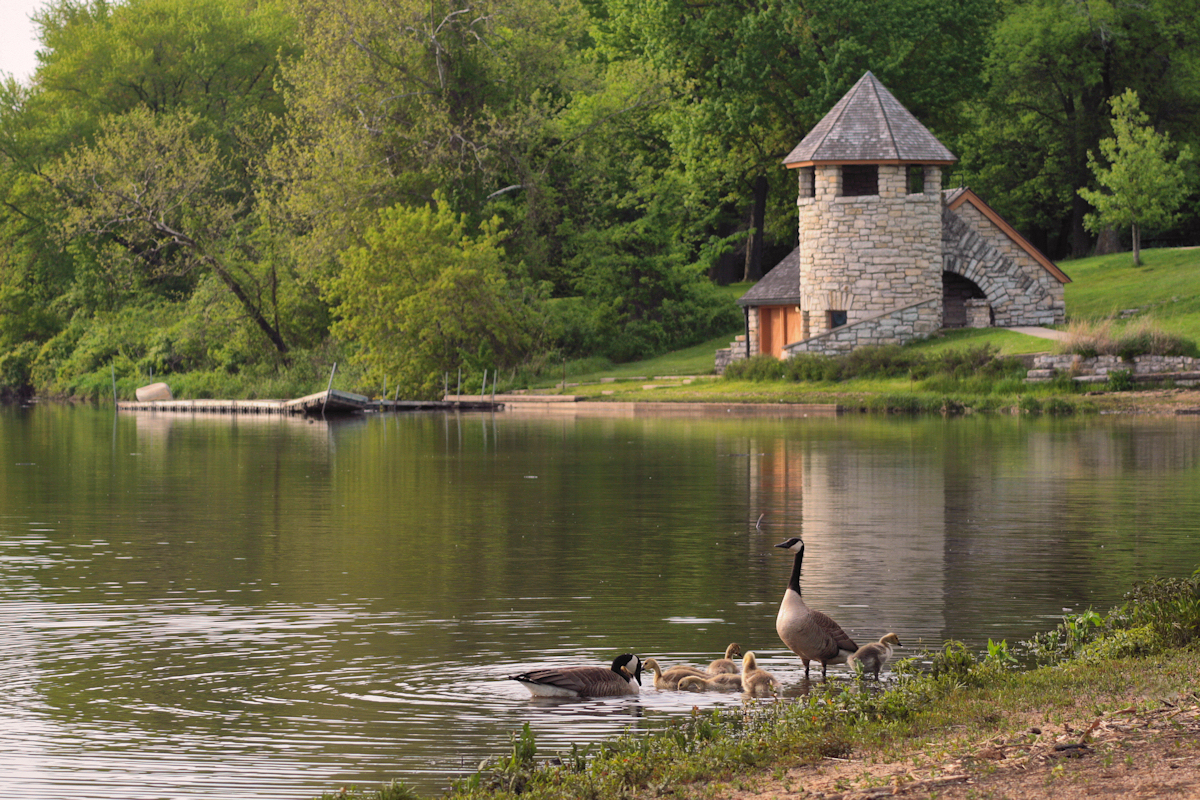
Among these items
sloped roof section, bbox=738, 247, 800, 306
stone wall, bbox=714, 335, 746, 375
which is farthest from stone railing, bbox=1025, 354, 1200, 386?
stone wall, bbox=714, 335, 746, 375

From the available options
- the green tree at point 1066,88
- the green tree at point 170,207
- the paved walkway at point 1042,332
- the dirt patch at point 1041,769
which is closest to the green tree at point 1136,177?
the green tree at point 1066,88

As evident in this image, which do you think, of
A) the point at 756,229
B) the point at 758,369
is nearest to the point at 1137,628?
the point at 758,369

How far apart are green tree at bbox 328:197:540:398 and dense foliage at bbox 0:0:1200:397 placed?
0.12 metres

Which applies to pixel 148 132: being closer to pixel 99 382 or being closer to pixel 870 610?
pixel 99 382

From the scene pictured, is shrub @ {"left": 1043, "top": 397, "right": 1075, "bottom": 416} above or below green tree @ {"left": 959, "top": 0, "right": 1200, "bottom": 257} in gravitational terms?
below

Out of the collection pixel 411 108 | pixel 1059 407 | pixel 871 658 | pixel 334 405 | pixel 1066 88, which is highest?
pixel 1066 88

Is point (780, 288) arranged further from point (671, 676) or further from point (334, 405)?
point (671, 676)

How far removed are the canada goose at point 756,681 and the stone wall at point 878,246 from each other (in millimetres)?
43791

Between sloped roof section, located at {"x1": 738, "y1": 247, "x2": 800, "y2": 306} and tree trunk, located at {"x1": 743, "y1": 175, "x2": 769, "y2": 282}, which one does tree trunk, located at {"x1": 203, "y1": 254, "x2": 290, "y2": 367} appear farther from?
tree trunk, located at {"x1": 743, "y1": 175, "x2": 769, "y2": 282}

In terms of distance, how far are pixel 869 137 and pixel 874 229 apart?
335 centimetres

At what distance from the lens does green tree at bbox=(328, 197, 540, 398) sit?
190 ft

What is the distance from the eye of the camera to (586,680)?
10.9 meters

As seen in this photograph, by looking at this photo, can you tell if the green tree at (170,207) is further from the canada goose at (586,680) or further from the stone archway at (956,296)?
the canada goose at (586,680)

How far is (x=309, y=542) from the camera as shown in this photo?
19.6 meters
